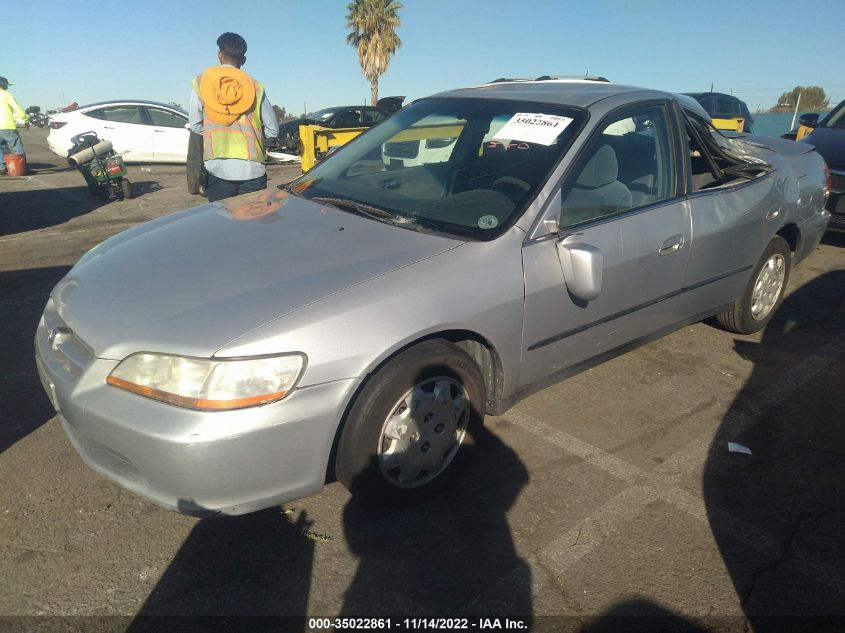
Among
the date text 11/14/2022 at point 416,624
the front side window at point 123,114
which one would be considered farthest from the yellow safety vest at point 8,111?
the date text 11/14/2022 at point 416,624

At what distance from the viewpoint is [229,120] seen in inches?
176

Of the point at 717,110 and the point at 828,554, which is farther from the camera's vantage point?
the point at 717,110

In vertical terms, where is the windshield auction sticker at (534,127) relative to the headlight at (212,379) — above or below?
above

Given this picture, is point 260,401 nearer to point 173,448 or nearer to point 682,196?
point 173,448

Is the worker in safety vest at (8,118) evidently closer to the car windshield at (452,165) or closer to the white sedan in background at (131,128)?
the white sedan in background at (131,128)

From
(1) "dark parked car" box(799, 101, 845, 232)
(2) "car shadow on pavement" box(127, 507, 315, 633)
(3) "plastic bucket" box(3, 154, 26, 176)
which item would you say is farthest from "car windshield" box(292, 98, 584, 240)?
(3) "plastic bucket" box(3, 154, 26, 176)

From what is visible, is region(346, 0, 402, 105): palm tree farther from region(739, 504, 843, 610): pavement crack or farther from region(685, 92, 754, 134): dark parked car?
region(739, 504, 843, 610): pavement crack

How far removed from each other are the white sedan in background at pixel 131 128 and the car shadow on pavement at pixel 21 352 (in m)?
8.91

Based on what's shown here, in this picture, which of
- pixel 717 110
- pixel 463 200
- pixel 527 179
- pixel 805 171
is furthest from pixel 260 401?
pixel 717 110

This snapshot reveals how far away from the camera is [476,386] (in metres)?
2.63

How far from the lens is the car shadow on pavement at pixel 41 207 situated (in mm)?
8000

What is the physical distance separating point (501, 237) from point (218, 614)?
5.81ft

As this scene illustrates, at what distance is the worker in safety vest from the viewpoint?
1139 cm

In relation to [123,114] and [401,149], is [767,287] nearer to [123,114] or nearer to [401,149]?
[401,149]
